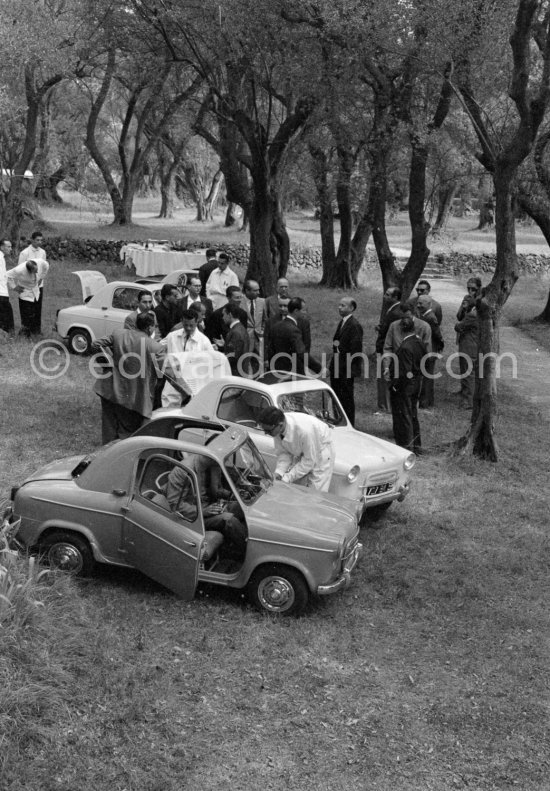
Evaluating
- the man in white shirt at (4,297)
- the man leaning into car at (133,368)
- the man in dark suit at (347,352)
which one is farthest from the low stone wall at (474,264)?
the man leaning into car at (133,368)

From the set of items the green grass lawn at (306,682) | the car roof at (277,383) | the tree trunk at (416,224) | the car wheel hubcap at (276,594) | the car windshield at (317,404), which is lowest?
the green grass lawn at (306,682)

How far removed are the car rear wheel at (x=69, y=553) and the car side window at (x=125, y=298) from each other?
8.36 m

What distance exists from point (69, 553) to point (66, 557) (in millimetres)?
41

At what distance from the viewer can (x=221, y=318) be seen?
12.7 m

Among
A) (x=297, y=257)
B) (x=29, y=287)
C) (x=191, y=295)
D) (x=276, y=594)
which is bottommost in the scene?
(x=276, y=594)

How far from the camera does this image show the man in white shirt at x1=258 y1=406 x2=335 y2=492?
786 cm

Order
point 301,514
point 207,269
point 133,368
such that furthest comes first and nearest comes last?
point 207,269 < point 133,368 < point 301,514

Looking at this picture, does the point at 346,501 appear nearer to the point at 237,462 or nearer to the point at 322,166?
the point at 237,462

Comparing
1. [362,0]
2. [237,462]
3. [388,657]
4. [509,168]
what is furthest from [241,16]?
[388,657]

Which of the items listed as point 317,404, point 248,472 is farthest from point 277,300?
point 248,472

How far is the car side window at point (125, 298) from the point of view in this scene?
49.8 ft

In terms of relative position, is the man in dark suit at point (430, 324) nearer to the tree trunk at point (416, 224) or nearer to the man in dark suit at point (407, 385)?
the man in dark suit at point (407, 385)

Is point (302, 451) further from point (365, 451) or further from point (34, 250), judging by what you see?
point (34, 250)

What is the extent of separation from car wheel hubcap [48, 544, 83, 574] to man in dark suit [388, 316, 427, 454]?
A: 4.99m
